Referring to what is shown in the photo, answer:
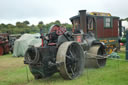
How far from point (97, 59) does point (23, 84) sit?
337 centimetres

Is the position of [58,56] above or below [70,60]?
above

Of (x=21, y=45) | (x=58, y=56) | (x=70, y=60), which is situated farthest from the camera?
(x=21, y=45)

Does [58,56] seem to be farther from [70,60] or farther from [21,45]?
[21,45]

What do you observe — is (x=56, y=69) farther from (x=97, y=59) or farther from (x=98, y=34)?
(x=98, y=34)

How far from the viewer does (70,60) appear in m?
5.42

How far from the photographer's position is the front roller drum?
4938 millimetres

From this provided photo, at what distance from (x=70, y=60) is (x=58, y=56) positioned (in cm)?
58

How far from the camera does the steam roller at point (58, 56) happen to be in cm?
491

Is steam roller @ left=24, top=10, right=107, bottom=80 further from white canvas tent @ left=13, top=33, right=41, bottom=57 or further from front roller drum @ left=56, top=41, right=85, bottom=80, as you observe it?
white canvas tent @ left=13, top=33, right=41, bottom=57

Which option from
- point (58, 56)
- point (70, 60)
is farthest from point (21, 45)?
point (58, 56)

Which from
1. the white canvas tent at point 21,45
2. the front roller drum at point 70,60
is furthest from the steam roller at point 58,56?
the white canvas tent at point 21,45

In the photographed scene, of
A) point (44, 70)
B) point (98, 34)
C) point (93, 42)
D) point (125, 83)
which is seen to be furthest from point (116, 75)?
point (98, 34)

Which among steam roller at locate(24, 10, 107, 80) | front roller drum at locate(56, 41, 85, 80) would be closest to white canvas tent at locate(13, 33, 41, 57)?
steam roller at locate(24, 10, 107, 80)

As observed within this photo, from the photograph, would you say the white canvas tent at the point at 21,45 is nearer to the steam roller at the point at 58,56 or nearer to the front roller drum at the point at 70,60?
the steam roller at the point at 58,56
